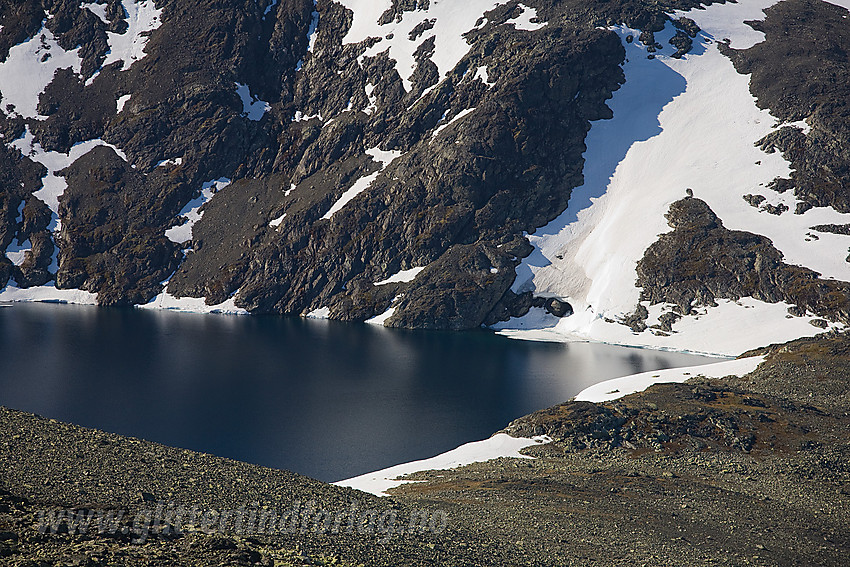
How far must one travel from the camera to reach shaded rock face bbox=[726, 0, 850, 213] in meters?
147

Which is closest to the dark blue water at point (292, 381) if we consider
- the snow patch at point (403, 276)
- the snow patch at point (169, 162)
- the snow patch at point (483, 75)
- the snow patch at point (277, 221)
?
the snow patch at point (403, 276)

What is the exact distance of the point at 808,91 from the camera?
16112 cm

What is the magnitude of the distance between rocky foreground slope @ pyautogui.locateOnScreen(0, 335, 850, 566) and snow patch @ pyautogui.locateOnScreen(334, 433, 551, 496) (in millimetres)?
1596

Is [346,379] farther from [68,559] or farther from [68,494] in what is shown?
[68,559]

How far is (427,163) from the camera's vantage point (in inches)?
6545

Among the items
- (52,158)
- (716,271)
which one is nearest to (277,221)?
(52,158)

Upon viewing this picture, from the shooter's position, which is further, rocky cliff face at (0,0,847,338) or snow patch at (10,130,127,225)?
snow patch at (10,130,127,225)

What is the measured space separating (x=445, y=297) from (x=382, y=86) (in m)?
66.3

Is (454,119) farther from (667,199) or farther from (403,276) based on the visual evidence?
(667,199)

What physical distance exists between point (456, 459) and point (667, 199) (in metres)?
108

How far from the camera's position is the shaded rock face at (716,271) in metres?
126

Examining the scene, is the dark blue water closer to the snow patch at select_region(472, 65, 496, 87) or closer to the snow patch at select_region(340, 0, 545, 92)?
the snow patch at select_region(472, 65, 496, 87)

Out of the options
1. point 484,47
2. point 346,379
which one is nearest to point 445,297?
point 346,379

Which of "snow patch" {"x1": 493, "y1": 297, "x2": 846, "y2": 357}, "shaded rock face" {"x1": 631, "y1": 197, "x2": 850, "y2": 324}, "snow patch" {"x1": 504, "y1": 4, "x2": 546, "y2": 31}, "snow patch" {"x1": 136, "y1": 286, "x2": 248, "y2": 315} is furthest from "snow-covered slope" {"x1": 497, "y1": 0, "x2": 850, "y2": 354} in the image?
"snow patch" {"x1": 136, "y1": 286, "x2": 248, "y2": 315}
